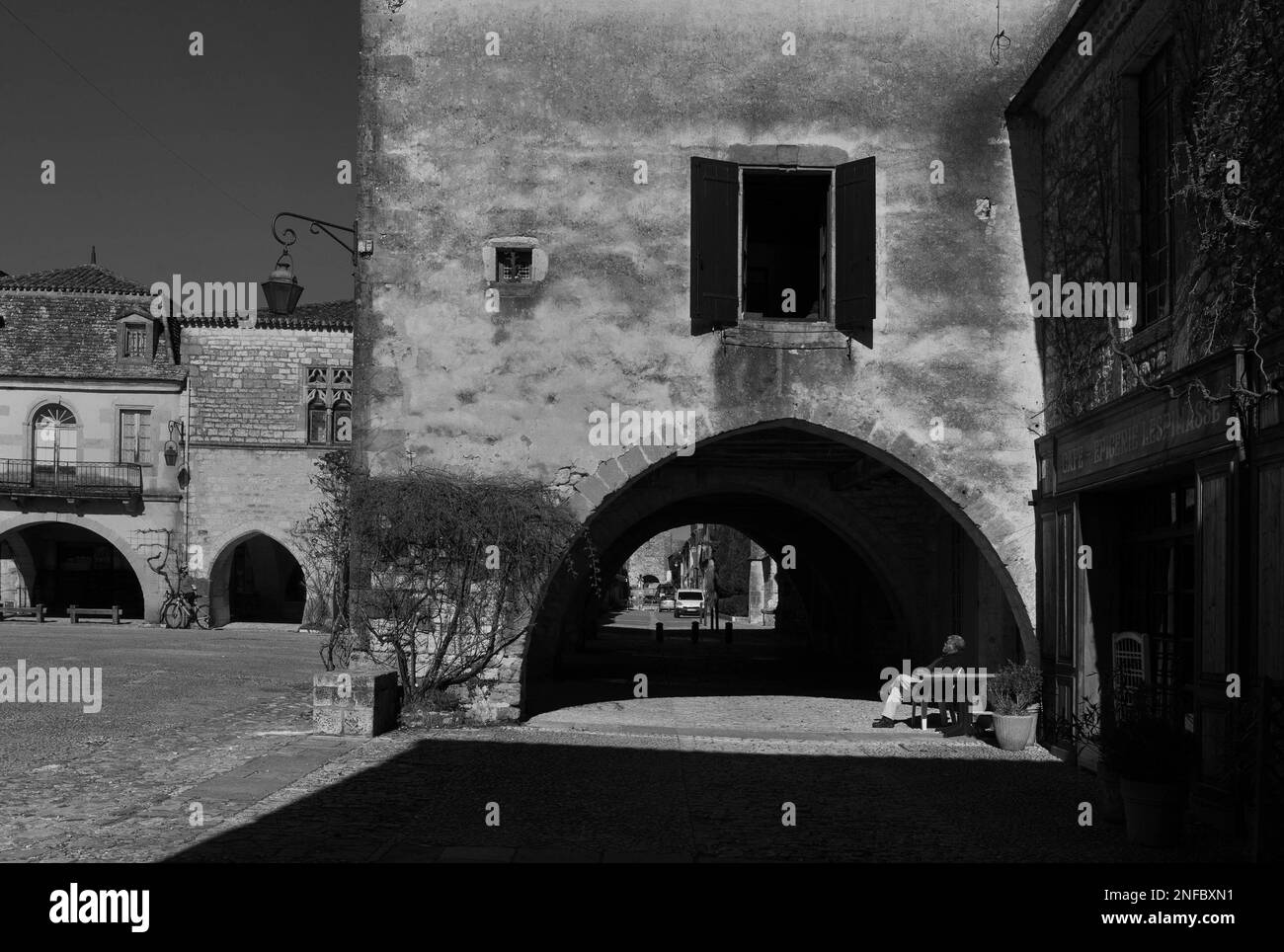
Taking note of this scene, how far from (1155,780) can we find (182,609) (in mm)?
29429

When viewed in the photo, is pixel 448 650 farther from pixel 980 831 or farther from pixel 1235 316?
pixel 1235 316

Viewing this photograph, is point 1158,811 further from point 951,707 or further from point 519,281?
point 519,281

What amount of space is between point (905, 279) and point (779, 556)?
14358mm

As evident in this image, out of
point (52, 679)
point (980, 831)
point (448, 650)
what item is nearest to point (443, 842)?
point (980, 831)

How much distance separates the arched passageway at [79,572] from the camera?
120 feet

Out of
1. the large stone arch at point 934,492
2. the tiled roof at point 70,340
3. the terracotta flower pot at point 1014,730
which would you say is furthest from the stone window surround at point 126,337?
the terracotta flower pot at point 1014,730

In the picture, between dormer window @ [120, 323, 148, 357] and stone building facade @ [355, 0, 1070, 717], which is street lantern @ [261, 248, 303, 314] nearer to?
stone building facade @ [355, 0, 1070, 717]

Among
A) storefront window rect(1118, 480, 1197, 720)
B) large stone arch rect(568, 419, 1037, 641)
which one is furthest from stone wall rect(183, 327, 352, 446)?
storefront window rect(1118, 480, 1197, 720)

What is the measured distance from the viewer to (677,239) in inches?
493

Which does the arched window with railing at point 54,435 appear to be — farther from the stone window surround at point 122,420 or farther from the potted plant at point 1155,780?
the potted plant at point 1155,780

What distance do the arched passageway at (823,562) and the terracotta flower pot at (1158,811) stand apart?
172 inches

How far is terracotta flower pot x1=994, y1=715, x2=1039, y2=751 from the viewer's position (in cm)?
1153

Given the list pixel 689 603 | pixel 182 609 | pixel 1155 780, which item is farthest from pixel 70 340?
pixel 1155 780

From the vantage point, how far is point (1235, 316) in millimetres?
8203
